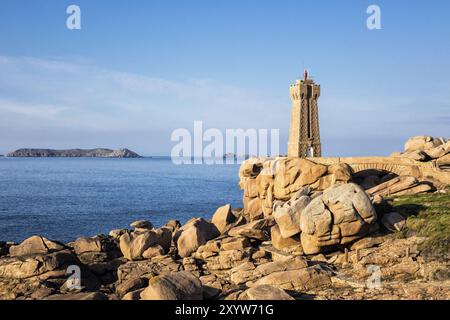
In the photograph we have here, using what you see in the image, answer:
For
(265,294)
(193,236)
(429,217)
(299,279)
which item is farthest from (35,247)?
(429,217)

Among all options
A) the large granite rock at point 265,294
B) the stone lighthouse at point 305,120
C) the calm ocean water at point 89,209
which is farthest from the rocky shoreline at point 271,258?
the stone lighthouse at point 305,120

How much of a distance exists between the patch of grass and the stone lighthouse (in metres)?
28.5

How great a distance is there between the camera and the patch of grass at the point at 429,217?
25719 millimetres

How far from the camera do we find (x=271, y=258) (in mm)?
31141

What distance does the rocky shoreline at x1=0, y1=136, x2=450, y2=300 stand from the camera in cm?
2261

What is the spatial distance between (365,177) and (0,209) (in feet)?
171

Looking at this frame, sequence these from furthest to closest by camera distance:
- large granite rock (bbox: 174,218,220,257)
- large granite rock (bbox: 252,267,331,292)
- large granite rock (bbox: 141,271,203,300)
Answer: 1. large granite rock (bbox: 174,218,220,257)
2. large granite rock (bbox: 252,267,331,292)
3. large granite rock (bbox: 141,271,203,300)

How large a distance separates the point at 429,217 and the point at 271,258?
9.95 m

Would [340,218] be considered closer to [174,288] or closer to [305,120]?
[174,288]

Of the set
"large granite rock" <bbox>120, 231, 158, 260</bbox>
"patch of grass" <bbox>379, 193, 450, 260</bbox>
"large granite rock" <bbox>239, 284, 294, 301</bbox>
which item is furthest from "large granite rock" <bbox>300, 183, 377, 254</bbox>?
"large granite rock" <bbox>120, 231, 158, 260</bbox>

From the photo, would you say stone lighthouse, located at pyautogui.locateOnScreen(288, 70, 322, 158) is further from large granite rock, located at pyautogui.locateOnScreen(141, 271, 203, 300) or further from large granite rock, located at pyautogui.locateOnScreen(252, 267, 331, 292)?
large granite rock, located at pyautogui.locateOnScreen(141, 271, 203, 300)

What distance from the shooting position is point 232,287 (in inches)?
1064
